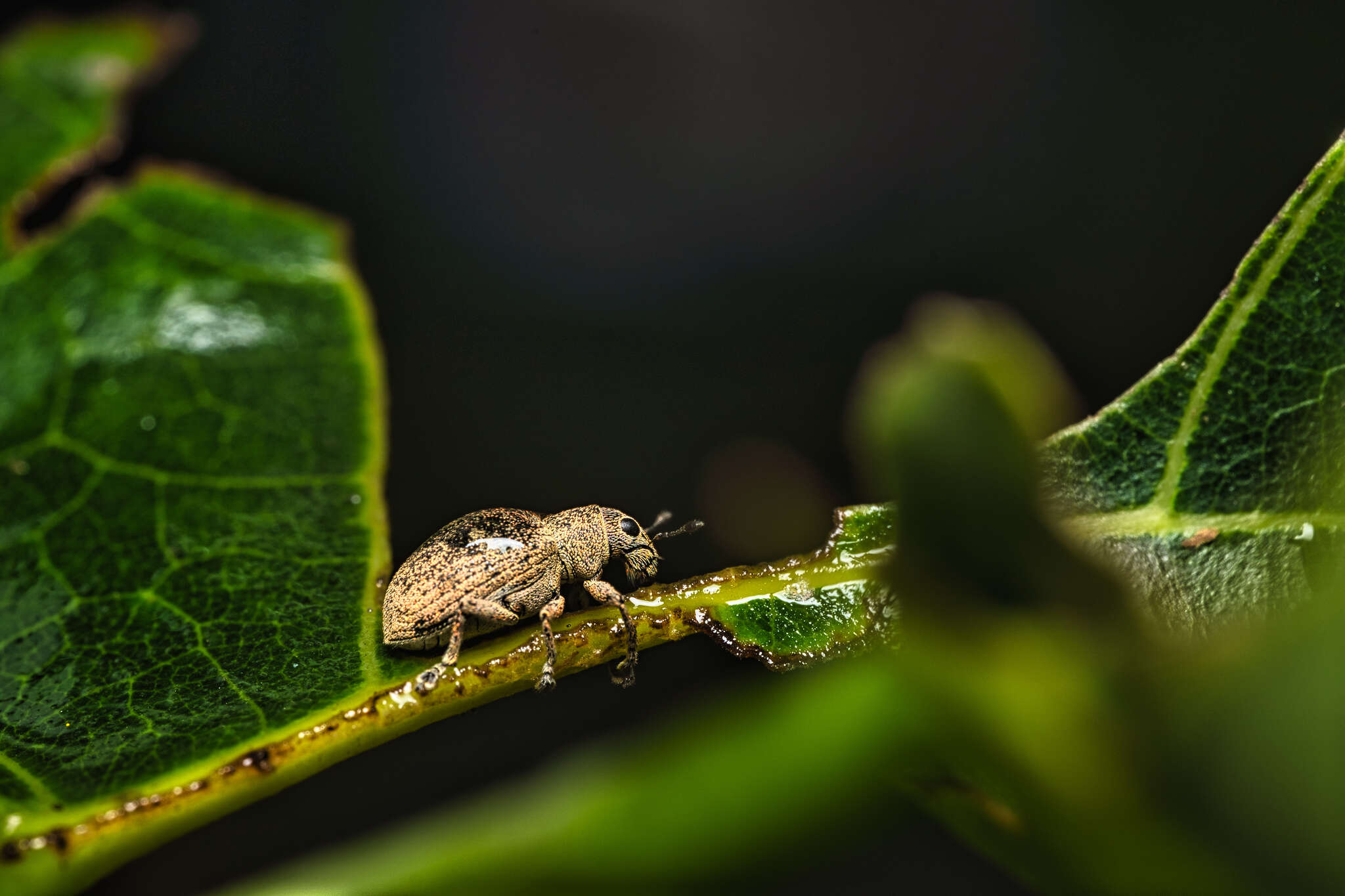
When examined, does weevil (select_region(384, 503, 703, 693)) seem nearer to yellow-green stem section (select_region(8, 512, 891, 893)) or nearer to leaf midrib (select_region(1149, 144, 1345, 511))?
yellow-green stem section (select_region(8, 512, 891, 893))

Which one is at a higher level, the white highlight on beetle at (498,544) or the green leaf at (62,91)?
the green leaf at (62,91)

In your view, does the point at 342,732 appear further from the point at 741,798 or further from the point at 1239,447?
the point at 1239,447

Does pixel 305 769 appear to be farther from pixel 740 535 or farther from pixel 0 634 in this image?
pixel 740 535

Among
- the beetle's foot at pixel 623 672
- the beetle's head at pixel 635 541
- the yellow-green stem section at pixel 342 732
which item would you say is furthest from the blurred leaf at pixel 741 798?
the beetle's head at pixel 635 541

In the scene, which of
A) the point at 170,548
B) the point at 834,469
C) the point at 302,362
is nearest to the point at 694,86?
the point at 834,469

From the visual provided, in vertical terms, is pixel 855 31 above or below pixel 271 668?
above

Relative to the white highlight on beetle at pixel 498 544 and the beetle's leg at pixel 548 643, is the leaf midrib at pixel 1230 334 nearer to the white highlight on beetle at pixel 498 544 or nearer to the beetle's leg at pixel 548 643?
the beetle's leg at pixel 548 643

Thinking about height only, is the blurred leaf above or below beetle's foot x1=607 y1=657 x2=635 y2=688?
above

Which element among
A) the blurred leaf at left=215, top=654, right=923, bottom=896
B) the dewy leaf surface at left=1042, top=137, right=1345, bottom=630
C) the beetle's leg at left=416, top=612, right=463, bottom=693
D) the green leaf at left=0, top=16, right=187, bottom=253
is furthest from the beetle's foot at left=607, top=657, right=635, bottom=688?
the green leaf at left=0, top=16, right=187, bottom=253
